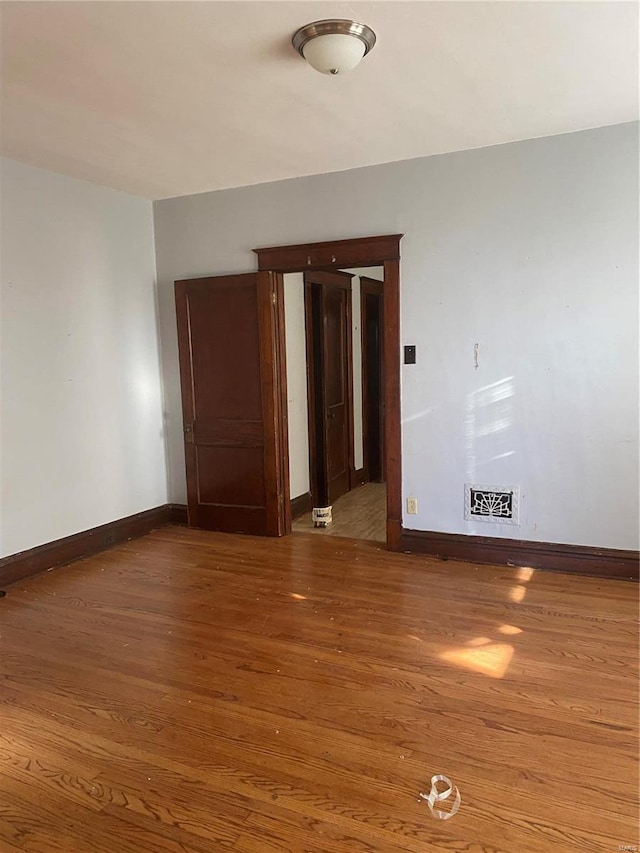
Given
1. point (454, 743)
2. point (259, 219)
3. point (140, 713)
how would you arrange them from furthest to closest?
point (259, 219)
point (140, 713)
point (454, 743)

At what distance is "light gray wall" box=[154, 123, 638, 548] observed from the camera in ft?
11.8

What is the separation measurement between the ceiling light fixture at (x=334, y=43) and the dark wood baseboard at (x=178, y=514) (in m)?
3.60

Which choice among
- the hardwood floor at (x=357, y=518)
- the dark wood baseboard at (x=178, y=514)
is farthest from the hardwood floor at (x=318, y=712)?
the dark wood baseboard at (x=178, y=514)

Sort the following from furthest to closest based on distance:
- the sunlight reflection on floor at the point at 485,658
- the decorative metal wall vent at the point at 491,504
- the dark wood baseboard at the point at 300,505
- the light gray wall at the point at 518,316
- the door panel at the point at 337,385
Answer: the door panel at the point at 337,385, the dark wood baseboard at the point at 300,505, the decorative metal wall vent at the point at 491,504, the light gray wall at the point at 518,316, the sunlight reflection on floor at the point at 485,658

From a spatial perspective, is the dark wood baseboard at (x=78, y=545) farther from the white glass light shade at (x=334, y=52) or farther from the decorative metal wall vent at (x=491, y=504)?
the white glass light shade at (x=334, y=52)

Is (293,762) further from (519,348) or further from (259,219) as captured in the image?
(259,219)

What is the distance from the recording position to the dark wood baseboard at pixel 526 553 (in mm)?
3701

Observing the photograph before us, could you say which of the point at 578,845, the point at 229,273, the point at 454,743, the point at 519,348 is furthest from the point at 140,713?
the point at 229,273

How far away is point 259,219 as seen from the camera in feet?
14.9

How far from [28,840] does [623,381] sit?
11.6 ft

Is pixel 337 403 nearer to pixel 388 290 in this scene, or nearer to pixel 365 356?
pixel 365 356

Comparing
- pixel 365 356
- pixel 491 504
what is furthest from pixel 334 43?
pixel 365 356

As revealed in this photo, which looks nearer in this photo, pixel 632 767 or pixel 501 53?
pixel 632 767

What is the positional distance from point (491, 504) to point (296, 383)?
204 centimetres
